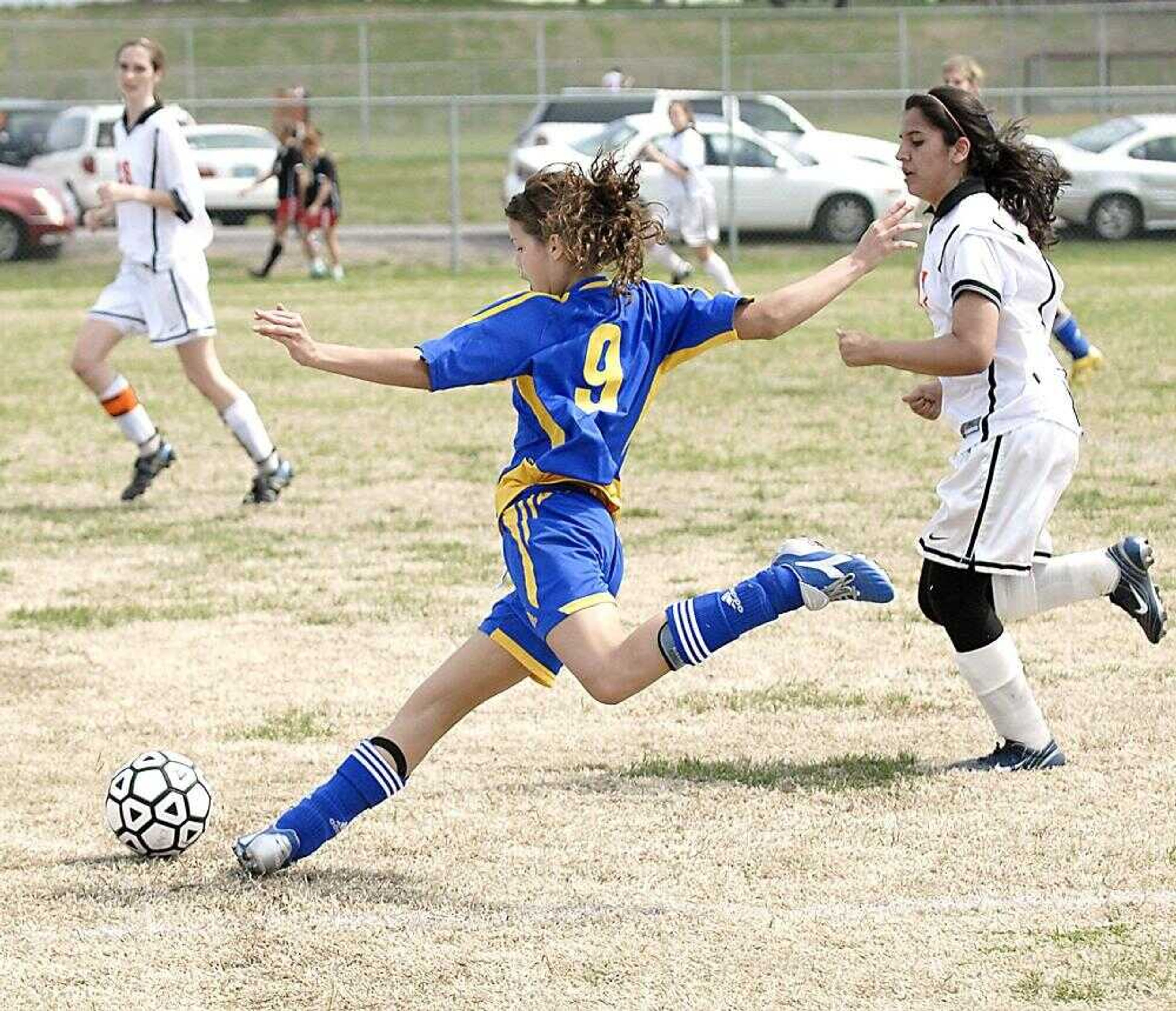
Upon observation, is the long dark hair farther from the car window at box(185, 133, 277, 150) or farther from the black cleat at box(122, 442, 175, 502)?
the car window at box(185, 133, 277, 150)

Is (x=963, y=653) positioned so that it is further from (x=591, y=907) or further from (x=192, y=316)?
(x=192, y=316)

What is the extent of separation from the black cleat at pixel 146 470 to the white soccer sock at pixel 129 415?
3cm

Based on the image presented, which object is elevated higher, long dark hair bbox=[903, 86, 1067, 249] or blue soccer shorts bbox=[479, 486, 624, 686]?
long dark hair bbox=[903, 86, 1067, 249]

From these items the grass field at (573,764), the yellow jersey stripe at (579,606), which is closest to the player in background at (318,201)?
the grass field at (573,764)

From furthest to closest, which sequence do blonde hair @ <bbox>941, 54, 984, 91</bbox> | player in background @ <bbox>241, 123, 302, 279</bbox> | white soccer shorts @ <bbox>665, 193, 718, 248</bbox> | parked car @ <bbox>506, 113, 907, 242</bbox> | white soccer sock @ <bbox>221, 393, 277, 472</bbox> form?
parked car @ <bbox>506, 113, 907, 242</bbox>, player in background @ <bbox>241, 123, 302, 279</bbox>, white soccer shorts @ <bbox>665, 193, 718, 248</bbox>, blonde hair @ <bbox>941, 54, 984, 91</bbox>, white soccer sock @ <bbox>221, 393, 277, 472</bbox>

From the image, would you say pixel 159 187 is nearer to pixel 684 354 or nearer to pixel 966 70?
pixel 966 70

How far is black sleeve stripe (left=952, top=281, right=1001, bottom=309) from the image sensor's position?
16.1 ft

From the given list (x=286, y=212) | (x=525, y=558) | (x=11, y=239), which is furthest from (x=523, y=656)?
(x=11, y=239)

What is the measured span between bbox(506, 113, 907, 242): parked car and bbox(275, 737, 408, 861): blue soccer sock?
63.0 feet

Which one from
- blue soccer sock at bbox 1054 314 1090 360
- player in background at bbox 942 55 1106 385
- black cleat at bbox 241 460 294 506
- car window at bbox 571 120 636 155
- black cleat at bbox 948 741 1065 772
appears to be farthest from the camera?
car window at bbox 571 120 636 155

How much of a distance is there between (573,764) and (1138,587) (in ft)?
5.34

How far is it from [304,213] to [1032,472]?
1799 centimetres

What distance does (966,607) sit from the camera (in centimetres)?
515

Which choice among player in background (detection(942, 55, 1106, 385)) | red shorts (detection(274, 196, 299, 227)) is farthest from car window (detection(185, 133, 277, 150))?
player in background (detection(942, 55, 1106, 385))
